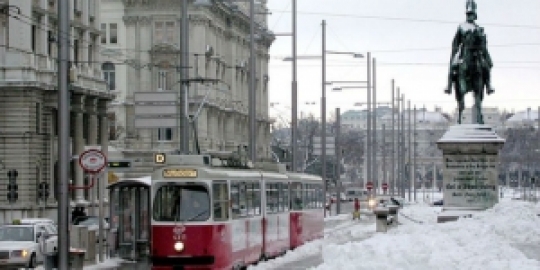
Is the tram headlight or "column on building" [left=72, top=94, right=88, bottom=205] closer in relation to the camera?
the tram headlight

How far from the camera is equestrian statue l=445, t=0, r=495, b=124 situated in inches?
1587

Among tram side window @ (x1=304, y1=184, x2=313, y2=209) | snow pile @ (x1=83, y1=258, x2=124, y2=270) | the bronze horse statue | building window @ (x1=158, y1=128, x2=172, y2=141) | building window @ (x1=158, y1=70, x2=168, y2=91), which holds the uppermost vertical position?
building window @ (x1=158, y1=70, x2=168, y2=91)

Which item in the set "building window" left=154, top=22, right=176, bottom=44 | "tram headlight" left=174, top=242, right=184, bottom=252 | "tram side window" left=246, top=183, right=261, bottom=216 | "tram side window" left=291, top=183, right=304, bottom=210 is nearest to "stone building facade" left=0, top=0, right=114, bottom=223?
"building window" left=154, top=22, right=176, bottom=44

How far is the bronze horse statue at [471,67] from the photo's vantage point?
132ft

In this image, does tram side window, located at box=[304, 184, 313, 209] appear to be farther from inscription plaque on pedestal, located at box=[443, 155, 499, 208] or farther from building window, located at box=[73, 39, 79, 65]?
building window, located at box=[73, 39, 79, 65]

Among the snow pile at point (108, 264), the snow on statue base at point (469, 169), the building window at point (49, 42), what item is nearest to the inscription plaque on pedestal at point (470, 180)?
the snow on statue base at point (469, 169)

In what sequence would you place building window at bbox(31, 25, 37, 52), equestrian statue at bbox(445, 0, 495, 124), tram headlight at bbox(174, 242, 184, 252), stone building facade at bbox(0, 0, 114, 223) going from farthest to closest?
building window at bbox(31, 25, 37, 52) → stone building facade at bbox(0, 0, 114, 223) → equestrian statue at bbox(445, 0, 495, 124) → tram headlight at bbox(174, 242, 184, 252)

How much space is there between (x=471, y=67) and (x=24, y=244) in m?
16.1

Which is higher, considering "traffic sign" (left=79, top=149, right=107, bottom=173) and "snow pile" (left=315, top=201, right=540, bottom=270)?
"traffic sign" (left=79, top=149, right=107, bottom=173)

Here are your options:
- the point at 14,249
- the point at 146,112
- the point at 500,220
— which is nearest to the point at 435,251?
the point at 500,220

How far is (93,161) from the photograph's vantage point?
30.8 metres

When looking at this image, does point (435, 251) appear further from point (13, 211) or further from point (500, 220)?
point (13, 211)

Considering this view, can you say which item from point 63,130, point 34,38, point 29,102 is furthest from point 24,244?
point 34,38

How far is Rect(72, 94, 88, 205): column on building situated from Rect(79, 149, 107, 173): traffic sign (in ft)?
134
